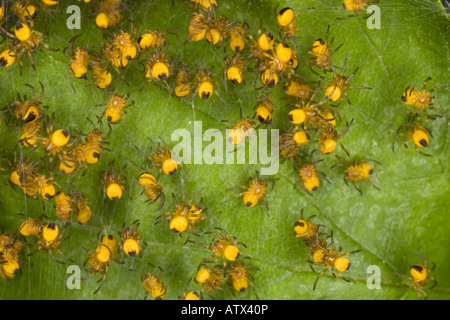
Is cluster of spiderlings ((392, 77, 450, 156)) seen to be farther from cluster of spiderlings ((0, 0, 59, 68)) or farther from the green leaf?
cluster of spiderlings ((0, 0, 59, 68))

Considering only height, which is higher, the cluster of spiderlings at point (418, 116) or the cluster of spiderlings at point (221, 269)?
the cluster of spiderlings at point (418, 116)

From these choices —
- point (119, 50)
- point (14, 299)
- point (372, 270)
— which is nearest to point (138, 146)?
point (119, 50)

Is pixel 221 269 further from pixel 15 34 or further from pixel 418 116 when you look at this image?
pixel 15 34

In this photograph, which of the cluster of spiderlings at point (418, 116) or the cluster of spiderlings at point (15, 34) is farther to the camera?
the cluster of spiderlings at point (418, 116)

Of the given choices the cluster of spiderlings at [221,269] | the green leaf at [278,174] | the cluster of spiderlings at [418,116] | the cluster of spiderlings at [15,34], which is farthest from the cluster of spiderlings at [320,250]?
the cluster of spiderlings at [15,34]

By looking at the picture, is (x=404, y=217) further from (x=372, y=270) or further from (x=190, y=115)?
(x=190, y=115)

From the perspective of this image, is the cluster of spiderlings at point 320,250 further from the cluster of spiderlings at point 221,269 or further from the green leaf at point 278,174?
the cluster of spiderlings at point 221,269


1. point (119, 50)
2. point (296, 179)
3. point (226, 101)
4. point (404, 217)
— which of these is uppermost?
point (119, 50)
